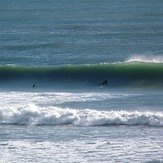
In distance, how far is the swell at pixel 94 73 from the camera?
32.9 meters

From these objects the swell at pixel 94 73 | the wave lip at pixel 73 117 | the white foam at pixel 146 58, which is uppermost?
the white foam at pixel 146 58

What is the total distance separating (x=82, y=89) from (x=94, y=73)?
2.91m

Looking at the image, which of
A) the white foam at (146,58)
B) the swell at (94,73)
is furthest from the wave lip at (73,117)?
the white foam at (146,58)

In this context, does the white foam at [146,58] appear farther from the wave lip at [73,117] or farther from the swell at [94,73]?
the wave lip at [73,117]

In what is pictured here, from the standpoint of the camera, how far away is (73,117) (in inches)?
1011

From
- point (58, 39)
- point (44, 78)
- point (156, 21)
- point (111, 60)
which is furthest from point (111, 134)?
point (156, 21)

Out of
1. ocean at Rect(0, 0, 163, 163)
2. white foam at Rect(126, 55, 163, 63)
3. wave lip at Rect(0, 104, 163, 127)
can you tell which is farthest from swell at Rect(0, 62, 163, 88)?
wave lip at Rect(0, 104, 163, 127)

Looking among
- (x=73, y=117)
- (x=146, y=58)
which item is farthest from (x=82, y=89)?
(x=146, y=58)

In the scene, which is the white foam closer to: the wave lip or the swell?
the swell

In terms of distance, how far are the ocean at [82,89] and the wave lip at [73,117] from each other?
3 centimetres

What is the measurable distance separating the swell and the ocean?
34 mm

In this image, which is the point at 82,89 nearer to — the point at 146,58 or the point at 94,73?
the point at 94,73

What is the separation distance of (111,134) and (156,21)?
101 ft

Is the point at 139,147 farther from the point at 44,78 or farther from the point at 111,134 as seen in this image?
the point at 44,78
